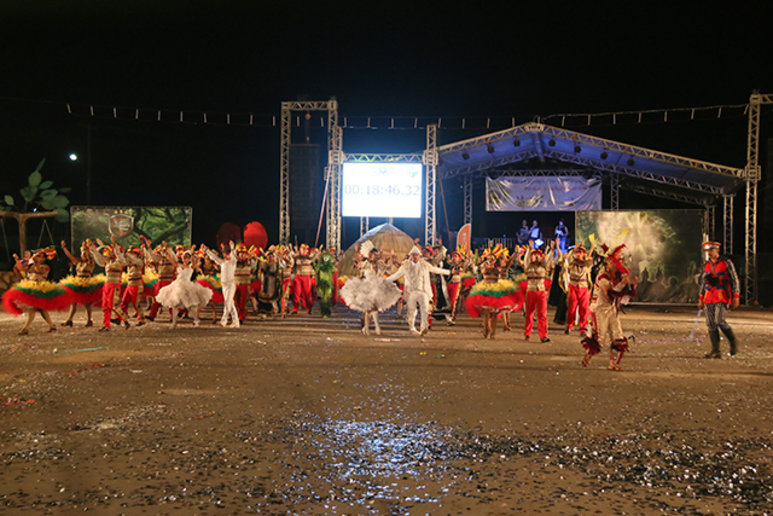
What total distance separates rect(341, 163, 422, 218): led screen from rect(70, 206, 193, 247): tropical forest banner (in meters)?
6.39

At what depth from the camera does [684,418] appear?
6184 millimetres

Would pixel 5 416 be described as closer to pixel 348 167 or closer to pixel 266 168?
pixel 348 167

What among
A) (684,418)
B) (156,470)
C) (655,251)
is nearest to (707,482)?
(684,418)

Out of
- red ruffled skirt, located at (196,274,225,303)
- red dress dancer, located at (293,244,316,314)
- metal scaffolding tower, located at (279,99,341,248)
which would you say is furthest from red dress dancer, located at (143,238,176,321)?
metal scaffolding tower, located at (279,99,341,248)

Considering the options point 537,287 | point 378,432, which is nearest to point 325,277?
point 537,287

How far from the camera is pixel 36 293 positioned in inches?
499

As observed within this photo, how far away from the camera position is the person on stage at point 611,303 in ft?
30.9

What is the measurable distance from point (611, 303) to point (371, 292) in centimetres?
544

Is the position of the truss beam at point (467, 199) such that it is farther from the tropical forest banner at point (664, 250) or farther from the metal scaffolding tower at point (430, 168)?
the tropical forest banner at point (664, 250)

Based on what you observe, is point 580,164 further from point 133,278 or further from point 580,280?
point 133,278

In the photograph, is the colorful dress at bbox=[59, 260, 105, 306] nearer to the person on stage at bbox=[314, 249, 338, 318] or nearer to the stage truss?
the person on stage at bbox=[314, 249, 338, 318]

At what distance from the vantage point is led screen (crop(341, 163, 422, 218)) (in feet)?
85.6

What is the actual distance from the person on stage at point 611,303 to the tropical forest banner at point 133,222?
19.2 m

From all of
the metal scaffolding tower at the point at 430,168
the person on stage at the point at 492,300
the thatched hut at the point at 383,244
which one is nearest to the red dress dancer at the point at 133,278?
the person on stage at the point at 492,300
